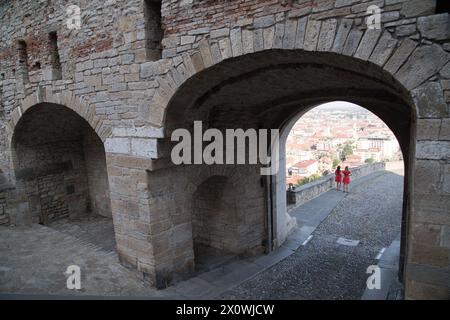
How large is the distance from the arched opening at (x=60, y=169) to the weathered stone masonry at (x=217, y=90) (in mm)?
139

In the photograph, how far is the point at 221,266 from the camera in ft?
20.1

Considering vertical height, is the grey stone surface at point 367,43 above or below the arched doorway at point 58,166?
above

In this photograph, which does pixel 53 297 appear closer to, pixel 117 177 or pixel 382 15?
pixel 117 177

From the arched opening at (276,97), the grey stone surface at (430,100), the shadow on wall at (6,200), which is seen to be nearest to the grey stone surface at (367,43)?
the arched opening at (276,97)

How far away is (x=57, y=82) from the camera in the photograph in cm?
578

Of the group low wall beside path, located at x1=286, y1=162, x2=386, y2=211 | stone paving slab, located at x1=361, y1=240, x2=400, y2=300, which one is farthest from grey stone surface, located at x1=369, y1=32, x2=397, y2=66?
low wall beside path, located at x1=286, y1=162, x2=386, y2=211

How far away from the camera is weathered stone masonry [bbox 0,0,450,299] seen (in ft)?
9.12

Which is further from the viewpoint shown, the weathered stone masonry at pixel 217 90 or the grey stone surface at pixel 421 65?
the weathered stone masonry at pixel 217 90

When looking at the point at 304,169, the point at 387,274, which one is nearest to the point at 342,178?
the point at 387,274

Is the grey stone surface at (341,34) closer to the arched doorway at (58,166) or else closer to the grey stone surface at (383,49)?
the grey stone surface at (383,49)

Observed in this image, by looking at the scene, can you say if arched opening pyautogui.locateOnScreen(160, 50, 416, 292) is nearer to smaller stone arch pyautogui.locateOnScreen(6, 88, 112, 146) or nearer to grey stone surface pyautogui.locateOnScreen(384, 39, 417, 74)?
A: grey stone surface pyautogui.locateOnScreen(384, 39, 417, 74)

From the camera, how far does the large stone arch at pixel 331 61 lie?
2.71 metres

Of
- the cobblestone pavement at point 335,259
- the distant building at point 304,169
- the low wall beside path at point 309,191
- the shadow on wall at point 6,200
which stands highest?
the shadow on wall at point 6,200

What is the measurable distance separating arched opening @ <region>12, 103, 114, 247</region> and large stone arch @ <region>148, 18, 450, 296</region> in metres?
3.92
